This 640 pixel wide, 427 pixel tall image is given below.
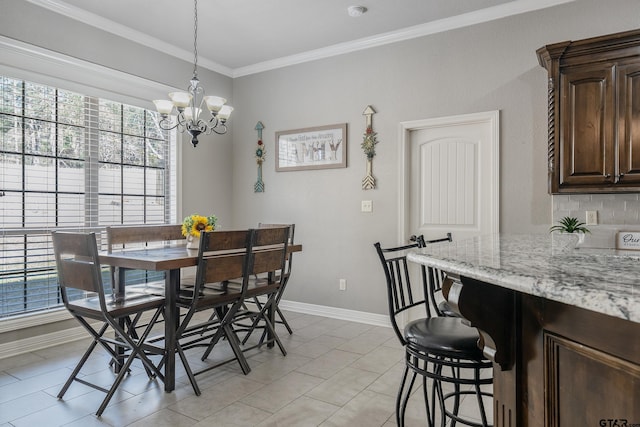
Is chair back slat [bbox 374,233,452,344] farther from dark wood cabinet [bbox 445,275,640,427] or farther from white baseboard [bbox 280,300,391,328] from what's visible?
white baseboard [bbox 280,300,391,328]

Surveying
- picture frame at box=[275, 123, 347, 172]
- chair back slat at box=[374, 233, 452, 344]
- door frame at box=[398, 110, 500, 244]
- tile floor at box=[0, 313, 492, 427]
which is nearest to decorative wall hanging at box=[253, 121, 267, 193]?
picture frame at box=[275, 123, 347, 172]

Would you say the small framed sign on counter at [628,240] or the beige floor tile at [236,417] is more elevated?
the small framed sign on counter at [628,240]

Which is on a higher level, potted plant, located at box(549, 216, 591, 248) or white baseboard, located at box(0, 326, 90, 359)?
potted plant, located at box(549, 216, 591, 248)

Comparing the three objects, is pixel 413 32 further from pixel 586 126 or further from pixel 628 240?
pixel 628 240

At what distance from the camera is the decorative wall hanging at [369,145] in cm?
408

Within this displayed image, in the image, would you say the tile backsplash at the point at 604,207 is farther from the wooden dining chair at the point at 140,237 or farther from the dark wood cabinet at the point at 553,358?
the wooden dining chair at the point at 140,237

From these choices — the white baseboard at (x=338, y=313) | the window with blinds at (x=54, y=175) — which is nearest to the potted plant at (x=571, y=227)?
the white baseboard at (x=338, y=313)

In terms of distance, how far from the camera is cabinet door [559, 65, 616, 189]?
2.76 metres

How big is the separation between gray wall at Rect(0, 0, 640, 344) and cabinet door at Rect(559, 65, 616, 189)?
0.37m

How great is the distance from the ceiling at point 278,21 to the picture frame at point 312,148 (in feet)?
2.67

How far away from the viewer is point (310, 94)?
4500 millimetres

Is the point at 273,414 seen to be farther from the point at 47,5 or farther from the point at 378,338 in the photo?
the point at 47,5

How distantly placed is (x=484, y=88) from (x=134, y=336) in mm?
3433

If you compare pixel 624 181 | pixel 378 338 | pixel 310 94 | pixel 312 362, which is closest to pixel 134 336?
pixel 312 362
